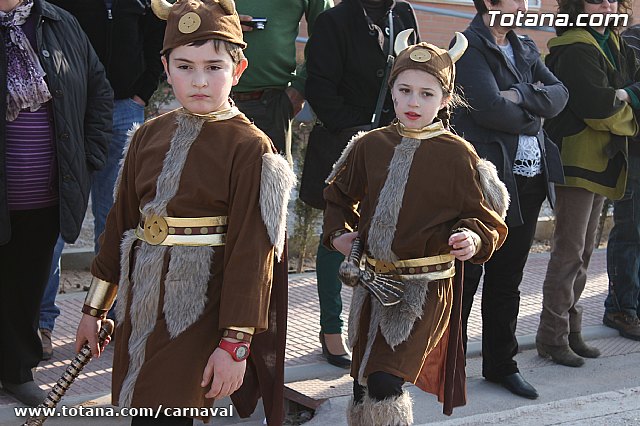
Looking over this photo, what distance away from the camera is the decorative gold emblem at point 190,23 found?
131 inches

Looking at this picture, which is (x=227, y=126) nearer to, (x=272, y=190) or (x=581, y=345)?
(x=272, y=190)

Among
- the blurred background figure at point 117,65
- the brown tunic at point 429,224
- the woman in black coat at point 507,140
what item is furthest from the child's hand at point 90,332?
the woman in black coat at point 507,140

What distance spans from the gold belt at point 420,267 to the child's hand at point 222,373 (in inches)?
37.6

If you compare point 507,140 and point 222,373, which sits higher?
point 507,140

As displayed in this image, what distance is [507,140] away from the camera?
5.32 m

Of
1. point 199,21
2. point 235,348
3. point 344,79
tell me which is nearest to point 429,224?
point 235,348

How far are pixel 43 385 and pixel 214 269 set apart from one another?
2.09 metres

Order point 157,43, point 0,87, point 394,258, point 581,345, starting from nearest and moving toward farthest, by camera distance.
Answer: point 394,258
point 0,87
point 157,43
point 581,345

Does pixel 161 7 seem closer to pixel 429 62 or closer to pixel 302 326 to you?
pixel 429 62

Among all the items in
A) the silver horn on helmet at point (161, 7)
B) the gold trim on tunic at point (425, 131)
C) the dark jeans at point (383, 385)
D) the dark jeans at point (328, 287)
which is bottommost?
the dark jeans at point (328, 287)

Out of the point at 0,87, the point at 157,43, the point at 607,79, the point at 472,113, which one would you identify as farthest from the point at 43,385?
the point at 607,79

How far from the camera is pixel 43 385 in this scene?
16.7 feet

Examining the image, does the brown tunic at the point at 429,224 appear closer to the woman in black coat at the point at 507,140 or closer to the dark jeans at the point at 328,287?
the woman in black coat at the point at 507,140

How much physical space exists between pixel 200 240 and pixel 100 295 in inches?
18.2
